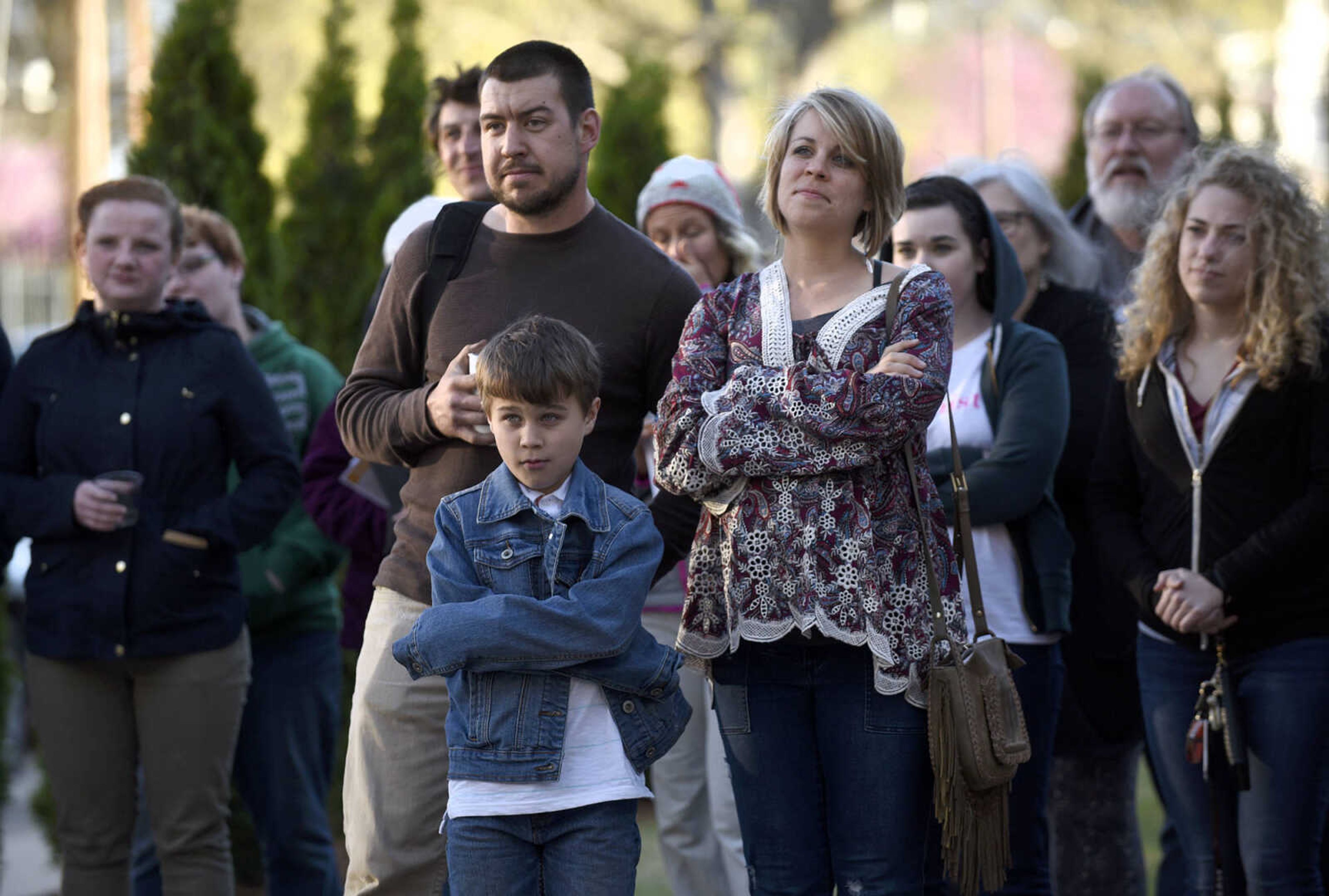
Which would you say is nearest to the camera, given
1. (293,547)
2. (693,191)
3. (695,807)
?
(695,807)

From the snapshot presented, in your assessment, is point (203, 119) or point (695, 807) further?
point (203, 119)

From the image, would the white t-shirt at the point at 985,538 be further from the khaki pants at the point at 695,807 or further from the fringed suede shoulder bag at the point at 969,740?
the khaki pants at the point at 695,807

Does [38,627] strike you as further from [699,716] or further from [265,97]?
[265,97]

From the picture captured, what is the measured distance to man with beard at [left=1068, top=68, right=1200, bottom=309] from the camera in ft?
19.4

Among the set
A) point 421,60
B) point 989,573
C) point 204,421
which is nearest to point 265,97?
point 421,60

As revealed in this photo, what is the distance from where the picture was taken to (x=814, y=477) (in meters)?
3.35

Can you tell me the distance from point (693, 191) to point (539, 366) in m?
2.10

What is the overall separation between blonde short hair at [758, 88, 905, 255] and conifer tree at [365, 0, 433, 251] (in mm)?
4853

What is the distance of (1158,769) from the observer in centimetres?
426

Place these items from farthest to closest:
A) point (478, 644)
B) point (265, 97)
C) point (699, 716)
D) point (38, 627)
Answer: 1. point (265, 97)
2. point (699, 716)
3. point (38, 627)
4. point (478, 644)

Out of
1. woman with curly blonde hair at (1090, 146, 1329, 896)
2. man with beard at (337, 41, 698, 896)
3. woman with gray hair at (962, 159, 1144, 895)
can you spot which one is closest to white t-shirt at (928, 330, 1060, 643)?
woman with curly blonde hair at (1090, 146, 1329, 896)

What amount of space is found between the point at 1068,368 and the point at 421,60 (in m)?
4.54

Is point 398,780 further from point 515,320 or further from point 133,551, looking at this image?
point 133,551

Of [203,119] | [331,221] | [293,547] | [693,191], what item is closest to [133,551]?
[293,547]
